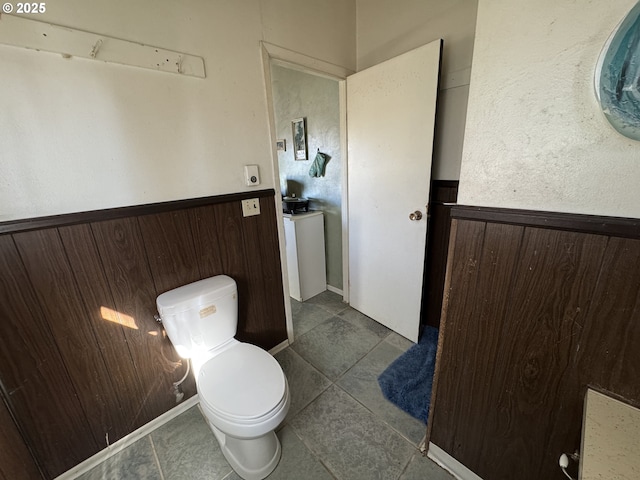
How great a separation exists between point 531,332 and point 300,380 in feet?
4.10

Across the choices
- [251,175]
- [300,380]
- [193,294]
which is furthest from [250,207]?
[300,380]

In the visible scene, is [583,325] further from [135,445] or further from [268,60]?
[135,445]

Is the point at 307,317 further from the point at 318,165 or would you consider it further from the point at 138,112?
the point at 138,112

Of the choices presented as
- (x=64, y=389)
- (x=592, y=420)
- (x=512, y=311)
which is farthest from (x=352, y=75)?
(x=64, y=389)

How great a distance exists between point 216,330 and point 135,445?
2.29 feet

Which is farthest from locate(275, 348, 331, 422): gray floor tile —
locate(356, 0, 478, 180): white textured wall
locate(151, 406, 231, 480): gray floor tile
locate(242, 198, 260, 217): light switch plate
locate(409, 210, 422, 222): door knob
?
locate(356, 0, 478, 180): white textured wall

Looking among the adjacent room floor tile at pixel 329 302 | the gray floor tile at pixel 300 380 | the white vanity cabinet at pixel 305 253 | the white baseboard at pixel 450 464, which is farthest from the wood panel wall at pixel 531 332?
the white vanity cabinet at pixel 305 253

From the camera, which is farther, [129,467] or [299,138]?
[299,138]

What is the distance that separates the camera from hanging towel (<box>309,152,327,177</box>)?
7.54 ft

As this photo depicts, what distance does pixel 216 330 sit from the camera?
1258 millimetres

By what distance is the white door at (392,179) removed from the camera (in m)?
1.51

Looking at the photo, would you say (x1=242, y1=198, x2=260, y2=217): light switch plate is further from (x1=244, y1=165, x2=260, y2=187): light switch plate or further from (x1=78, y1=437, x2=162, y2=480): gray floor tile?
(x1=78, y1=437, x2=162, y2=480): gray floor tile

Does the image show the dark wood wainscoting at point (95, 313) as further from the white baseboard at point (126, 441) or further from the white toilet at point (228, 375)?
the white toilet at point (228, 375)

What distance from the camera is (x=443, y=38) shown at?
4.96 feet
